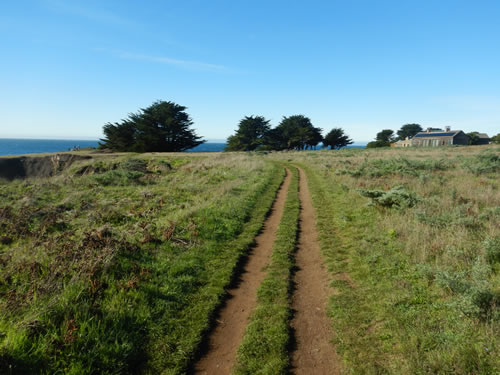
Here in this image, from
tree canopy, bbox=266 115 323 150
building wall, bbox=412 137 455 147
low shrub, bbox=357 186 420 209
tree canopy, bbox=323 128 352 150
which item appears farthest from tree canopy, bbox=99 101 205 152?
building wall, bbox=412 137 455 147

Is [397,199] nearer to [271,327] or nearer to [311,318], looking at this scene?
[311,318]

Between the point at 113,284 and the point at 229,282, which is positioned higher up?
the point at 113,284

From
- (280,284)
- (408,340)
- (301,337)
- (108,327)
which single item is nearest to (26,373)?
(108,327)

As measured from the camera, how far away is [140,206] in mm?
12898

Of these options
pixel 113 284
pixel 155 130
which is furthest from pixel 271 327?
pixel 155 130

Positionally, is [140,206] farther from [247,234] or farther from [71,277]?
[71,277]

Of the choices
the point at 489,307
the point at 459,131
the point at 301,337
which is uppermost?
the point at 459,131

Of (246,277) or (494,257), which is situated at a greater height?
(494,257)

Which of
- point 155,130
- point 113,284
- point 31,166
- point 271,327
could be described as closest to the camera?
point 271,327

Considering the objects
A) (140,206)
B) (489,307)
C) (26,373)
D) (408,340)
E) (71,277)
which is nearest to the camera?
(26,373)

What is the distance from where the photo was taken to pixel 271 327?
4.76 metres

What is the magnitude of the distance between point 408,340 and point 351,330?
2.87 ft

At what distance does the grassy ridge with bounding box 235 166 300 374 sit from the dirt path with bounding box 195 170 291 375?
15 centimetres

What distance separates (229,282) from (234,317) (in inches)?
47.6
